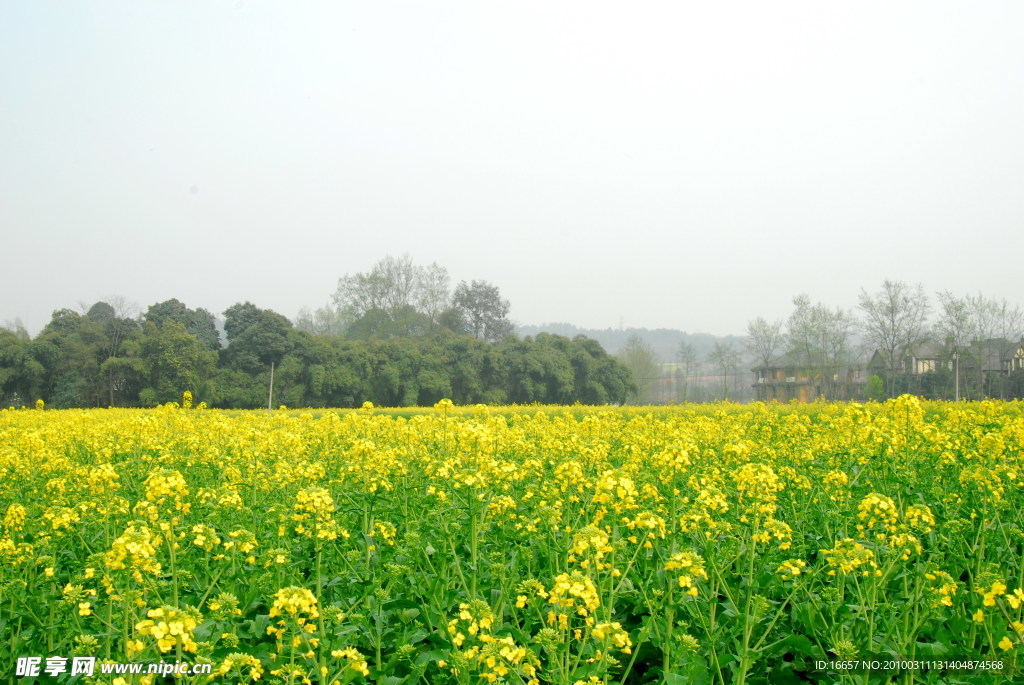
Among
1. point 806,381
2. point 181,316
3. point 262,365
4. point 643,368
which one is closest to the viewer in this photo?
point 262,365

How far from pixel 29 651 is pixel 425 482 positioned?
2670mm

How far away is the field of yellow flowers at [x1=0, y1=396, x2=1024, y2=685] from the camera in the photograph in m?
2.62

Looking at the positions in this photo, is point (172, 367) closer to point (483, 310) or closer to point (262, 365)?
point (262, 365)

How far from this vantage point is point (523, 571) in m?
4.00

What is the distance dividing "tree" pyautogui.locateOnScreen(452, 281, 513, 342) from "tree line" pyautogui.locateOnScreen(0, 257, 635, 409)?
734 cm

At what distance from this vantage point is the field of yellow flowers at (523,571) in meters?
2.62

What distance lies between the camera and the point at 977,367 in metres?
36.1

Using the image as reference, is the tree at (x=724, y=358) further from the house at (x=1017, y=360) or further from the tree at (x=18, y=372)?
the tree at (x=18, y=372)

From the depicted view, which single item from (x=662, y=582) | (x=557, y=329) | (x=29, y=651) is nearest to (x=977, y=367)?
(x=662, y=582)

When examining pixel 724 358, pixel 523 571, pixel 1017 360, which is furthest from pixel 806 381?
pixel 523 571

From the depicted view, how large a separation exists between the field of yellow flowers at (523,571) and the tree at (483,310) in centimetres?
4694

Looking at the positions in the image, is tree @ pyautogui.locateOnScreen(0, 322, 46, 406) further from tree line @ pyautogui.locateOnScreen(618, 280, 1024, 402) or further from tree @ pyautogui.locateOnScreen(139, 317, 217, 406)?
tree line @ pyautogui.locateOnScreen(618, 280, 1024, 402)

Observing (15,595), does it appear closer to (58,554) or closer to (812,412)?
(58,554)

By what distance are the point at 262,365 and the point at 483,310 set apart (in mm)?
21586
